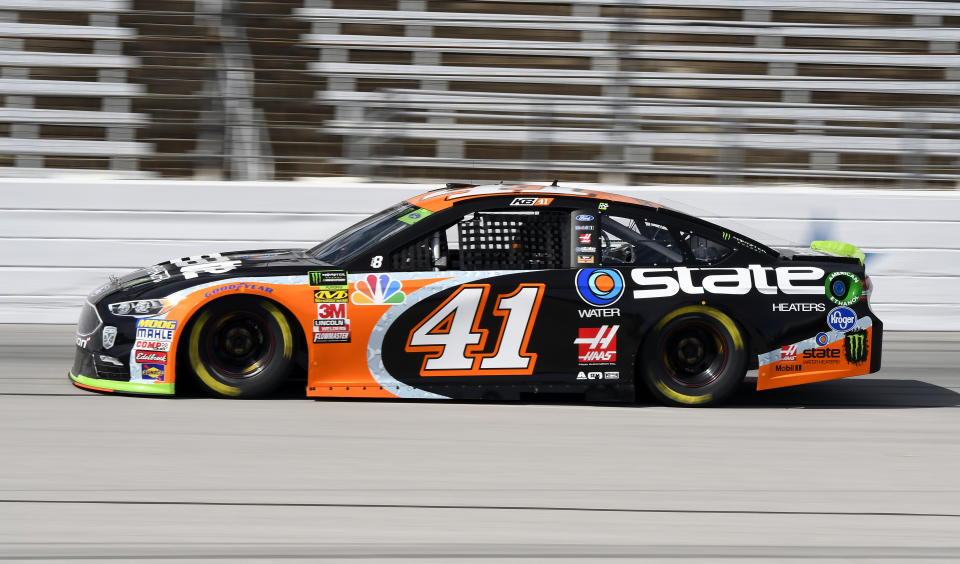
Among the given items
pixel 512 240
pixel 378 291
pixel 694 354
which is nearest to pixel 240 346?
pixel 378 291

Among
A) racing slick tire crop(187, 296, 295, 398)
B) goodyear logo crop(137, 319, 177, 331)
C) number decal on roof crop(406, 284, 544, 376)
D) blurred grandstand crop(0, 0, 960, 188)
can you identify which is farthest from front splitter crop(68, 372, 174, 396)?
blurred grandstand crop(0, 0, 960, 188)

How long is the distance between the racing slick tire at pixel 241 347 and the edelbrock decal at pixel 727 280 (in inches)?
79.2

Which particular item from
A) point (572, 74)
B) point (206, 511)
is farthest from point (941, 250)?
point (206, 511)

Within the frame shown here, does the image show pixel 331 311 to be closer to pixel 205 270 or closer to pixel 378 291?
pixel 378 291

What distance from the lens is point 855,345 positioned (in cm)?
623

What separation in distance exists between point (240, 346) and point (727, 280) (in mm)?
2792

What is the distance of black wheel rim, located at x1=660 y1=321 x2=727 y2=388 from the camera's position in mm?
6152

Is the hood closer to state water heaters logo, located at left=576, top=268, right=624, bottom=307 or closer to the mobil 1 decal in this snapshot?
the mobil 1 decal

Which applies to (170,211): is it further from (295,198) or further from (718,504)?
(718,504)

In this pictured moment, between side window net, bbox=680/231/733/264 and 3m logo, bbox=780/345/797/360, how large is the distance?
64 centimetres

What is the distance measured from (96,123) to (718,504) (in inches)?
303

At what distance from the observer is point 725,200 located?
9.33m

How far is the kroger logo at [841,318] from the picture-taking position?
244 inches

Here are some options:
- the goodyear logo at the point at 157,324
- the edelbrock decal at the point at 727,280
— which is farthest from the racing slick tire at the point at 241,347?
the edelbrock decal at the point at 727,280
